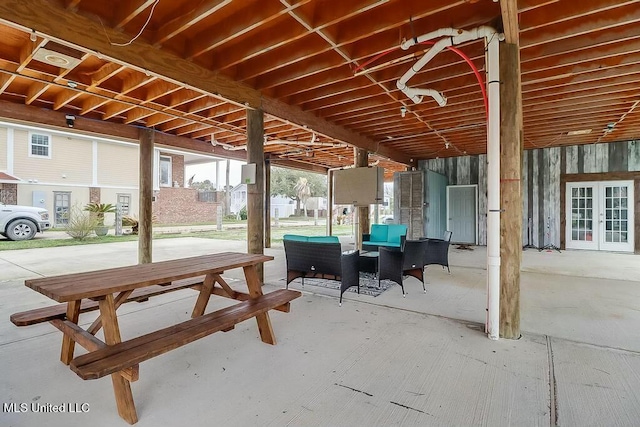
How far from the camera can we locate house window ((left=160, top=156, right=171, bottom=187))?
16114 millimetres

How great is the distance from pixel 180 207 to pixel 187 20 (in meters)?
15.6

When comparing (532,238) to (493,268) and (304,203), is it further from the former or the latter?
(304,203)

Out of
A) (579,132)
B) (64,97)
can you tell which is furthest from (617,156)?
(64,97)

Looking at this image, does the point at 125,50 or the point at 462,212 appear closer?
the point at 125,50

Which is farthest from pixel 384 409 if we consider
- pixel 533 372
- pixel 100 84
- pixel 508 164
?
pixel 100 84

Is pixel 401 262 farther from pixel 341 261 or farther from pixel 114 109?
pixel 114 109

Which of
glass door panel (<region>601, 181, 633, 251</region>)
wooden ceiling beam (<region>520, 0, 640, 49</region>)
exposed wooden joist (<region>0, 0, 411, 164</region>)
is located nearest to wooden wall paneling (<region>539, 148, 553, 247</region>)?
glass door panel (<region>601, 181, 633, 251</region>)

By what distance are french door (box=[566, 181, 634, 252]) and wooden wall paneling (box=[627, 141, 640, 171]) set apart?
406 mm

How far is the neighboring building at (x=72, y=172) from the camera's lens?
1171 cm

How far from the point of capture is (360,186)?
657 centimetres

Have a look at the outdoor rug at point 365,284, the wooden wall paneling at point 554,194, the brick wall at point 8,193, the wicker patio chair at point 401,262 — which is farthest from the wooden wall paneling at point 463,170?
the brick wall at point 8,193

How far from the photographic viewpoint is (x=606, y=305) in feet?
12.3

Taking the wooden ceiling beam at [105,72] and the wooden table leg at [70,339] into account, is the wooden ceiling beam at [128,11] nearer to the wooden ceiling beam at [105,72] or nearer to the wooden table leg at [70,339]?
the wooden ceiling beam at [105,72]

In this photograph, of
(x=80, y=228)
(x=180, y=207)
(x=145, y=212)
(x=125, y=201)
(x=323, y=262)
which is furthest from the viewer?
(x=180, y=207)
